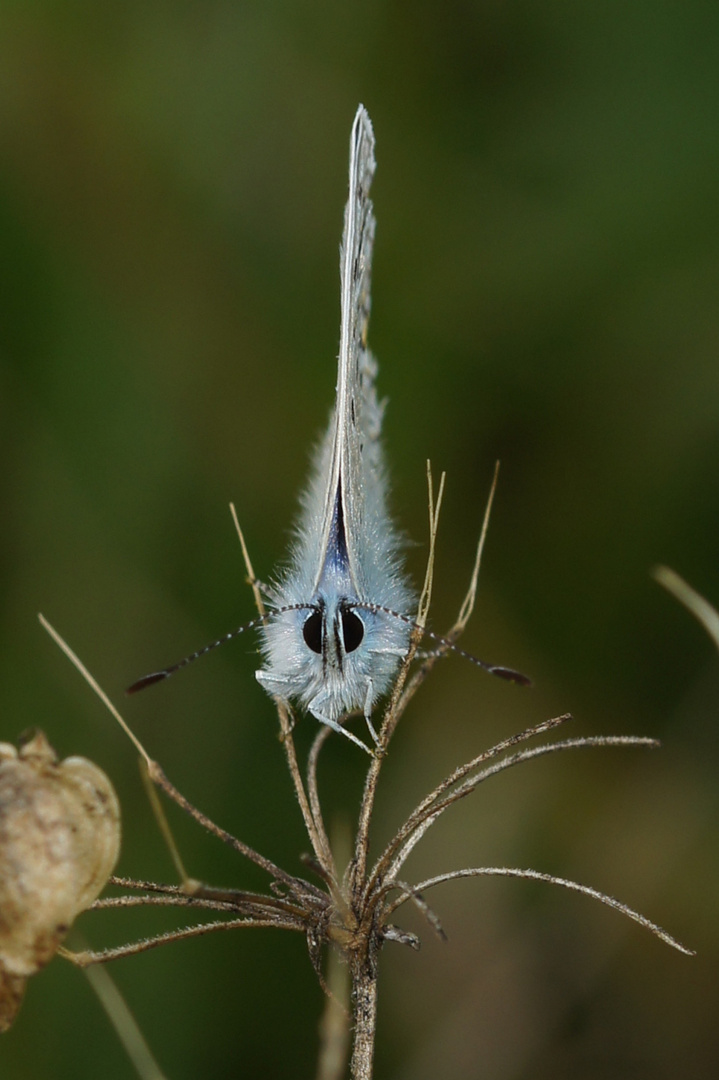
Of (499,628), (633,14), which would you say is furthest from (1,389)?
(633,14)

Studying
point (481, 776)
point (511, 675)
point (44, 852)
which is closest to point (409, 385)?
point (511, 675)

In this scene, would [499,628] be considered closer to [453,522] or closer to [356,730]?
[453,522]

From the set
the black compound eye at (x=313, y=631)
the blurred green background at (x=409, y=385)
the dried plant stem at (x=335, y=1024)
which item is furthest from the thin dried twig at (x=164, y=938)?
the blurred green background at (x=409, y=385)

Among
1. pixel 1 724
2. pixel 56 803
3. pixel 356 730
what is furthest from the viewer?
pixel 1 724

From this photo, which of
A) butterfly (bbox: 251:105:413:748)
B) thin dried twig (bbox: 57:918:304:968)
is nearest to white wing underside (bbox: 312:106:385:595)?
butterfly (bbox: 251:105:413:748)

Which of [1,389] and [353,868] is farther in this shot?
[1,389]

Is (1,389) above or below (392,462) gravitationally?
below

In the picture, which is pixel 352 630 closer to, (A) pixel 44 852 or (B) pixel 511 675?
(B) pixel 511 675
